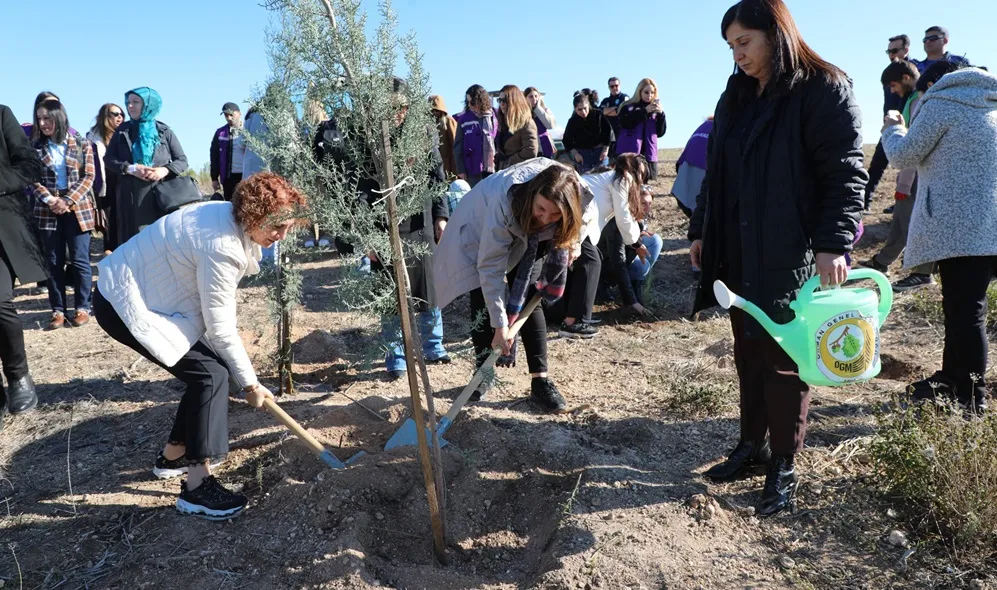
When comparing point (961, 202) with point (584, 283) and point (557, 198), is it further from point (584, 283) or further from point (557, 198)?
point (584, 283)

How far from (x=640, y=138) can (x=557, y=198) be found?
18.0ft

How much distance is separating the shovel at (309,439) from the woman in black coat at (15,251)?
6.32ft

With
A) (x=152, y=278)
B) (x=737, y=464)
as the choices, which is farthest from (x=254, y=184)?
(x=737, y=464)

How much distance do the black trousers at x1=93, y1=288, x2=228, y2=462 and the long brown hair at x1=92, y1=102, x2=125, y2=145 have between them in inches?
170

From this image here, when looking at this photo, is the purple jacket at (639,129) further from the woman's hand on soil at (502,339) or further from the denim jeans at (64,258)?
the denim jeans at (64,258)

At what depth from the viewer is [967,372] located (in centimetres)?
323

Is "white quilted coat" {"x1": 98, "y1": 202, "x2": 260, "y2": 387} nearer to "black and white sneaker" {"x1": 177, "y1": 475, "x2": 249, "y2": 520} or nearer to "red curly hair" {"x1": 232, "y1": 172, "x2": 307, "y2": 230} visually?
"red curly hair" {"x1": 232, "y1": 172, "x2": 307, "y2": 230}

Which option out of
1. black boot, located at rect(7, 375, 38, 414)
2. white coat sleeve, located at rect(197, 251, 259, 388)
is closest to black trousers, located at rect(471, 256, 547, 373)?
white coat sleeve, located at rect(197, 251, 259, 388)

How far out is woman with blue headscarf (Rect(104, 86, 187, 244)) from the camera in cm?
501

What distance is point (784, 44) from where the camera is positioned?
7.63 feet

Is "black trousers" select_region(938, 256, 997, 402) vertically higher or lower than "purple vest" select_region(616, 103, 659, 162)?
lower

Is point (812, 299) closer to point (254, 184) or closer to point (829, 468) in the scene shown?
point (829, 468)

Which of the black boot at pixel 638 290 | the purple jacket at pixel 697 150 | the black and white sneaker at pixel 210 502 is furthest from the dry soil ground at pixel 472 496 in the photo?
the purple jacket at pixel 697 150

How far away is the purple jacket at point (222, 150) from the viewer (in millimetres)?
7000
